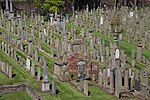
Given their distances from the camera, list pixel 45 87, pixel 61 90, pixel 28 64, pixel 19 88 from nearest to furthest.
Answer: pixel 45 87
pixel 61 90
pixel 19 88
pixel 28 64

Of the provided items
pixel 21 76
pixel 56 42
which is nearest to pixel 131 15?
pixel 56 42

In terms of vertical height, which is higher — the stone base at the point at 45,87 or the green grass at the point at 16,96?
the stone base at the point at 45,87

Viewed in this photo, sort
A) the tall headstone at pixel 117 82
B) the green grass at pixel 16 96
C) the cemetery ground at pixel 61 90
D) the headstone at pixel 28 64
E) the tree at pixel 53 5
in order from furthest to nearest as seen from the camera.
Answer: the tree at pixel 53 5 → the headstone at pixel 28 64 → the green grass at pixel 16 96 → the cemetery ground at pixel 61 90 → the tall headstone at pixel 117 82

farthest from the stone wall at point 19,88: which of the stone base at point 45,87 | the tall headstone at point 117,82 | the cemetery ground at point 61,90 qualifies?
the tall headstone at point 117,82

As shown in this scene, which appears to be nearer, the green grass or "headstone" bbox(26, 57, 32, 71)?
the green grass

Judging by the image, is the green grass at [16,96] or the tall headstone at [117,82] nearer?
the tall headstone at [117,82]

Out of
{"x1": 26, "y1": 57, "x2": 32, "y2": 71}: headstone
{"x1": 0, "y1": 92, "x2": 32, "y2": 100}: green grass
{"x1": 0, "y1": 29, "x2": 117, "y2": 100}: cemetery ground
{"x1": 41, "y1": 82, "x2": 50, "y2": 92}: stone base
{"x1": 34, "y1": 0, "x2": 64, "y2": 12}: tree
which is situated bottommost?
{"x1": 0, "y1": 92, "x2": 32, "y2": 100}: green grass

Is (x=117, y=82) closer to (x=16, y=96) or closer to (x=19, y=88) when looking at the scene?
(x=16, y=96)

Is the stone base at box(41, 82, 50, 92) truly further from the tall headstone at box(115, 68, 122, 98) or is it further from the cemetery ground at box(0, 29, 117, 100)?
the tall headstone at box(115, 68, 122, 98)

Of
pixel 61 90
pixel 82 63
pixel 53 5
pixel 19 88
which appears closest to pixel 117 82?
pixel 61 90

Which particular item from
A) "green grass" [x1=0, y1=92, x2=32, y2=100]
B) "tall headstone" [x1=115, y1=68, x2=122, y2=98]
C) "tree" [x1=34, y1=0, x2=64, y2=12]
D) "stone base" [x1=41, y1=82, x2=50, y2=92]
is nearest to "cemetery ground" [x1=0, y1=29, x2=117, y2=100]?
"green grass" [x1=0, y1=92, x2=32, y2=100]

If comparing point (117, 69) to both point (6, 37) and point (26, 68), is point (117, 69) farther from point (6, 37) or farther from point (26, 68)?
point (6, 37)

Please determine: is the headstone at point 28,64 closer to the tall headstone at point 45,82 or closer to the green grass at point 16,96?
the green grass at point 16,96

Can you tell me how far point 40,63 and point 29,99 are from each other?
22.5ft
